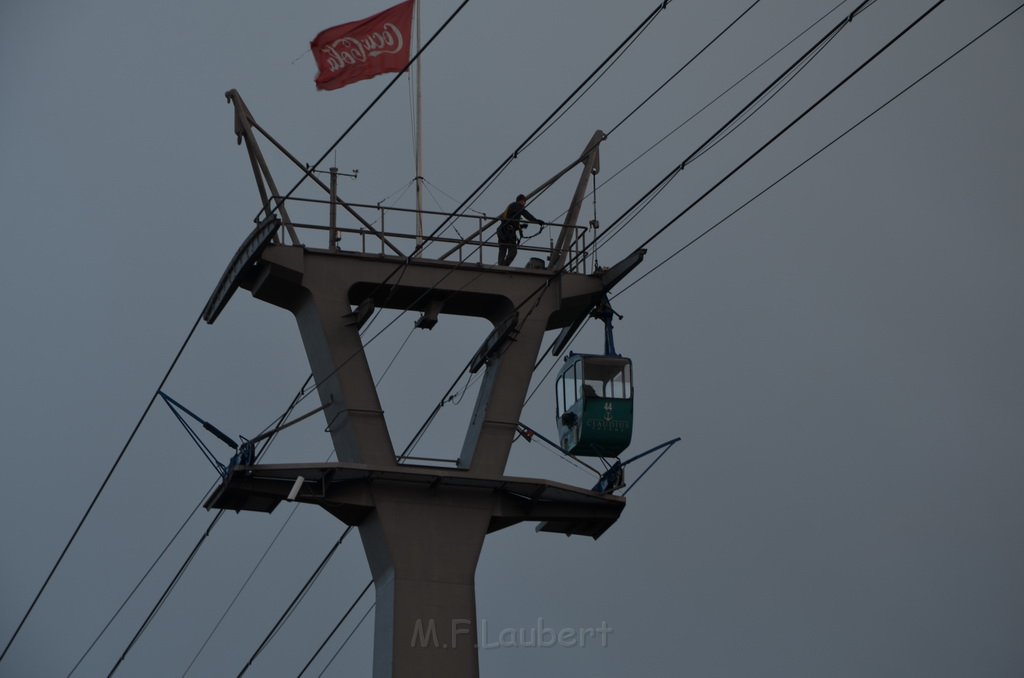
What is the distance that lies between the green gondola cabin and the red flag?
674 cm

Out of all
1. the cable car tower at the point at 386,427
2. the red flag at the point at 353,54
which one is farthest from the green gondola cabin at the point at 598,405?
the red flag at the point at 353,54

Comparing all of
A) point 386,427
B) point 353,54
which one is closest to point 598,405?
point 386,427

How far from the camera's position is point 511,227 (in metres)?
33.4

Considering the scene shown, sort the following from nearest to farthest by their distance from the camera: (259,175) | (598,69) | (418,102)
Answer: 1. (598,69)
2. (259,175)
3. (418,102)

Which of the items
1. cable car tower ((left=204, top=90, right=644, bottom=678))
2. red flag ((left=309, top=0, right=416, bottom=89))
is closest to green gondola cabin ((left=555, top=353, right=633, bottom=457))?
cable car tower ((left=204, top=90, right=644, bottom=678))

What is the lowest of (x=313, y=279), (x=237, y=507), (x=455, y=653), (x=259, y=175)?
(x=455, y=653)

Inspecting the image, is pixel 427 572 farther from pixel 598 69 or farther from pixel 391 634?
pixel 598 69

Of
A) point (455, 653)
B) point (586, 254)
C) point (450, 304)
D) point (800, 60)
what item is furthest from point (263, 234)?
point (800, 60)

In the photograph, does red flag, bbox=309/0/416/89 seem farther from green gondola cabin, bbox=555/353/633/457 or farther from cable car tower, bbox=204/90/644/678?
green gondola cabin, bbox=555/353/633/457

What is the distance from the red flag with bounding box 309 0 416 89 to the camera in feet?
105

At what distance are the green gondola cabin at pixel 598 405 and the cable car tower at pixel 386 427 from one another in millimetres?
1062

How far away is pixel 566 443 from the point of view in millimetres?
31828

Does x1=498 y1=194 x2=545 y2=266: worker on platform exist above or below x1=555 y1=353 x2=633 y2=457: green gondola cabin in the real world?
above

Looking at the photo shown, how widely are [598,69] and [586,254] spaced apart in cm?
1005
